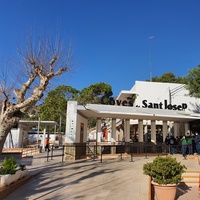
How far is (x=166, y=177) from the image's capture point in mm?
5566

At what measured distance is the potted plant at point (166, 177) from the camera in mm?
5359

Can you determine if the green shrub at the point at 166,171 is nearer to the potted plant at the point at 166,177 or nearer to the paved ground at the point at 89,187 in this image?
the potted plant at the point at 166,177

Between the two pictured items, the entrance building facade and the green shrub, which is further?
the entrance building facade

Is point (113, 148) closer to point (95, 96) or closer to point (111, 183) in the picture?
point (111, 183)

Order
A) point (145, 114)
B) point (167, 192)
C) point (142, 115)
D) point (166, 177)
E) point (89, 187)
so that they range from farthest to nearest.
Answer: point (142, 115), point (145, 114), point (89, 187), point (166, 177), point (167, 192)

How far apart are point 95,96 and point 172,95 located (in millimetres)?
14230

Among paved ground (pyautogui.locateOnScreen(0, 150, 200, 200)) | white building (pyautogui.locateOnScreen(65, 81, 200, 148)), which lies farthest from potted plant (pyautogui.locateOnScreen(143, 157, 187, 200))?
white building (pyautogui.locateOnScreen(65, 81, 200, 148))

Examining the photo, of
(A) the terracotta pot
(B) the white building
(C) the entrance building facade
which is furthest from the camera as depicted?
(B) the white building

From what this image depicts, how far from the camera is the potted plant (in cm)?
536

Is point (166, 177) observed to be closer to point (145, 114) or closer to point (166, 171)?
point (166, 171)

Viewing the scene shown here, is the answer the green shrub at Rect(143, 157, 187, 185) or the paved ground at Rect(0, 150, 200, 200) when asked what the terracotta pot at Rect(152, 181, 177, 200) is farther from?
the paved ground at Rect(0, 150, 200, 200)

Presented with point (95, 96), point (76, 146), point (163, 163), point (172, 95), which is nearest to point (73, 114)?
point (76, 146)

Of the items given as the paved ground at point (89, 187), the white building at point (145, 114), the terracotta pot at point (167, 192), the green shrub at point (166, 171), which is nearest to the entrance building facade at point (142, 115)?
the white building at point (145, 114)

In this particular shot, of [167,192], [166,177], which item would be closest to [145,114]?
[166,177]
